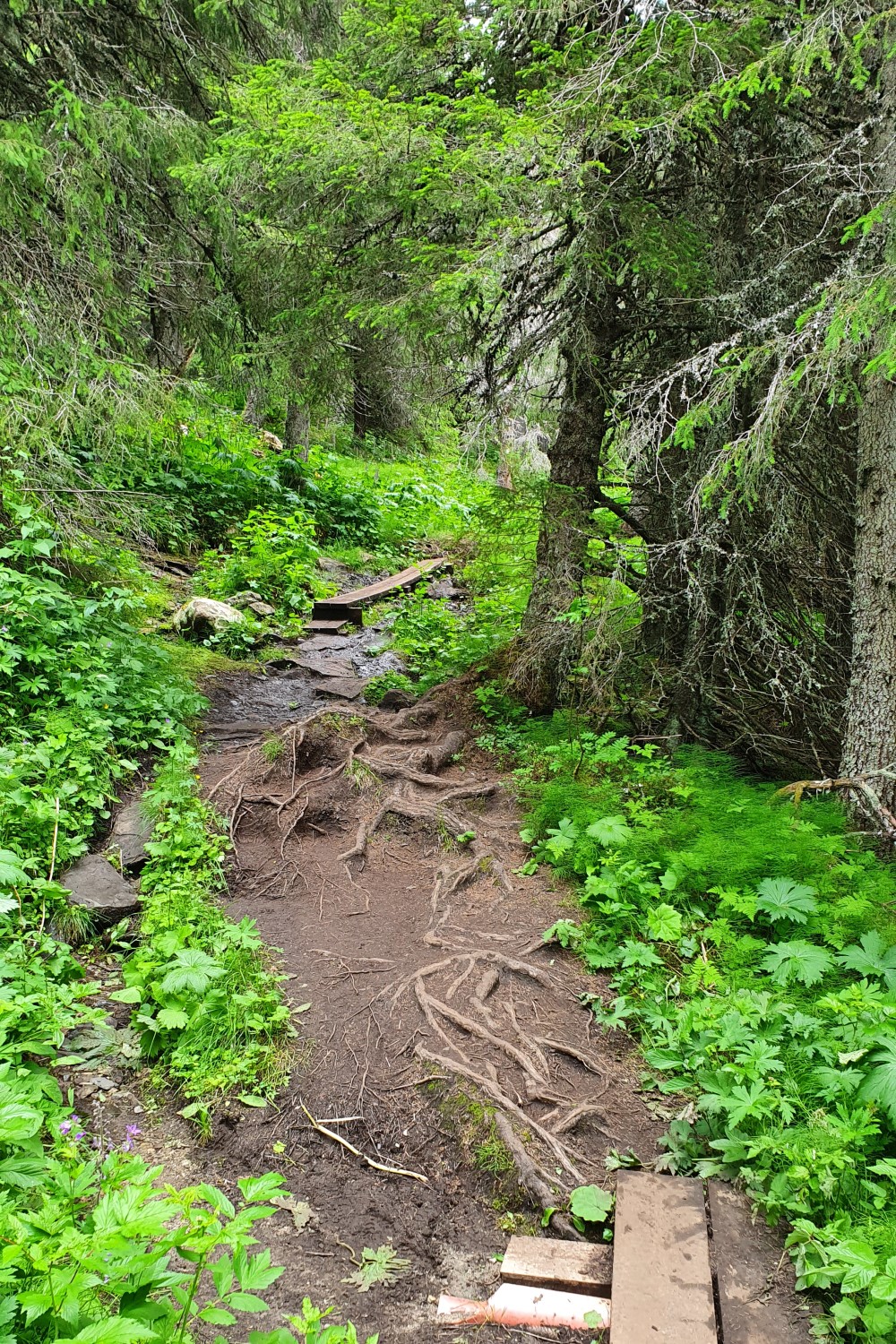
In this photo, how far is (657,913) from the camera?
446 centimetres

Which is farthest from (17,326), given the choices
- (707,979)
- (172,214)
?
(707,979)

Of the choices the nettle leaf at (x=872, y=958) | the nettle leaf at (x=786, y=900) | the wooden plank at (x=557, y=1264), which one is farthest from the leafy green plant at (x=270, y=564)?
the wooden plank at (x=557, y=1264)

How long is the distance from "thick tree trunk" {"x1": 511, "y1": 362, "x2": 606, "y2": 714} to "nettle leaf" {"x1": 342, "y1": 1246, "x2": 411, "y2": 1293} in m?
4.66

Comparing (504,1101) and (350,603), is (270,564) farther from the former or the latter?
(504,1101)

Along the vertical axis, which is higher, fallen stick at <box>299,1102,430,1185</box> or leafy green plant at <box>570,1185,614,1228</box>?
leafy green plant at <box>570,1185,614,1228</box>

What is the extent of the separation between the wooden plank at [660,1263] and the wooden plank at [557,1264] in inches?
3.4

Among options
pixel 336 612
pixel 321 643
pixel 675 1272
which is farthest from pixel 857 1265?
pixel 336 612

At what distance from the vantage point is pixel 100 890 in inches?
187

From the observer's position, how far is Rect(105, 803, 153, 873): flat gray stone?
516 centimetres

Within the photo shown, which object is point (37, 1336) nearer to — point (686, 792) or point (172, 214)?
point (686, 792)

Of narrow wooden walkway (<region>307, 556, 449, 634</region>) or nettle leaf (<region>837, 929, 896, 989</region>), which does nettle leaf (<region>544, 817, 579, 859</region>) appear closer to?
nettle leaf (<region>837, 929, 896, 989</region>)

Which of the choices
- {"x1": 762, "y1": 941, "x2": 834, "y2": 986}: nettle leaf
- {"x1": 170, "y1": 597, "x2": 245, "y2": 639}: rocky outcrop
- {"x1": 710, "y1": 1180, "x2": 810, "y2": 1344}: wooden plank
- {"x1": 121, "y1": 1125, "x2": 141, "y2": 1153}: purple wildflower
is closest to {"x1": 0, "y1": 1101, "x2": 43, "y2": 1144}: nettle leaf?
{"x1": 121, "y1": 1125, "x2": 141, "y2": 1153}: purple wildflower

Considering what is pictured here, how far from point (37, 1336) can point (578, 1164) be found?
2252 mm

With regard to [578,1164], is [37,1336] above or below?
above
